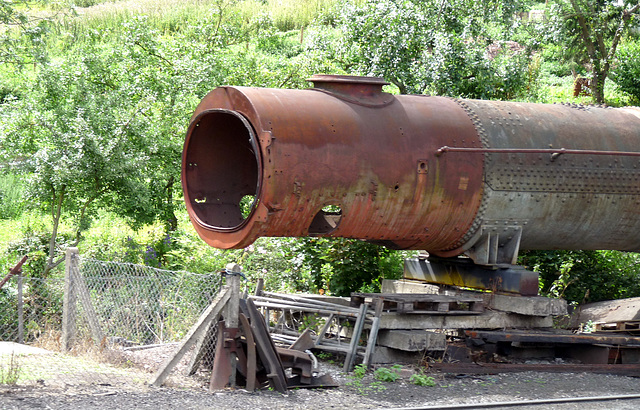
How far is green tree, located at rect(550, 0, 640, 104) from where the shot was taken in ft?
65.9

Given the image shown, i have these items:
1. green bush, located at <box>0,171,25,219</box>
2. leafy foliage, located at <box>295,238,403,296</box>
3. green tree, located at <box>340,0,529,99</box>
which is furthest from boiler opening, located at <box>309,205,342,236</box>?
green bush, located at <box>0,171,25,219</box>

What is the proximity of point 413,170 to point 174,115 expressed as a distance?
687cm

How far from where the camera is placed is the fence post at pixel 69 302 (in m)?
8.20

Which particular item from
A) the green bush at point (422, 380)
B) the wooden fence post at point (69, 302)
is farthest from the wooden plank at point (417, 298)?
the wooden fence post at point (69, 302)

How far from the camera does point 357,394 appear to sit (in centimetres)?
704

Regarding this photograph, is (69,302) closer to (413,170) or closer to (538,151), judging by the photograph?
(413,170)

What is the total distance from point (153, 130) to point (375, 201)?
6.19m

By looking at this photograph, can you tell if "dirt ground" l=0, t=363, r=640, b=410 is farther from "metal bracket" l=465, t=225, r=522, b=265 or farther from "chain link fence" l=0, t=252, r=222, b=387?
"metal bracket" l=465, t=225, r=522, b=265

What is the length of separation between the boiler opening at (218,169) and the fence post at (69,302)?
1.47 m

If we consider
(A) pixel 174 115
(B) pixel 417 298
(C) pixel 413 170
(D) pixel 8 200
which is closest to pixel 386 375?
(B) pixel 417 298

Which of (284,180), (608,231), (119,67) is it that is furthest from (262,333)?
(119,67)

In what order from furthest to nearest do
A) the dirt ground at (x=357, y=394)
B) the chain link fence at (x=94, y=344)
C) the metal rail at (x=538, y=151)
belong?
the metal rail at (x=538, y=151)
the chain link fence at (x=94, y=344)
the dirt ground at (x=357, y=394)

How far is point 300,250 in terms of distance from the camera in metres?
12.0

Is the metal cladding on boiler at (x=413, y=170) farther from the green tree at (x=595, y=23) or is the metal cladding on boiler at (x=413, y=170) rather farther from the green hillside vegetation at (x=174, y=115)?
the green tree at (x=595, y=23)
